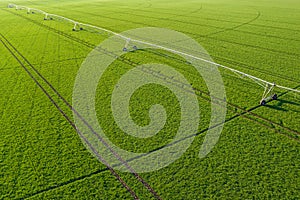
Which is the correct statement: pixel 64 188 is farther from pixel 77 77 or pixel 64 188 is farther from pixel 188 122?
pixel 77 77

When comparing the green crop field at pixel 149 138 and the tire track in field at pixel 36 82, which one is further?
the tire track in field at pixel 36 82

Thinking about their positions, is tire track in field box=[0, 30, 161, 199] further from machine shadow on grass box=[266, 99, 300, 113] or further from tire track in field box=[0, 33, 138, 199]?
machine shadow on grass box=[266, 99, 300, 113]

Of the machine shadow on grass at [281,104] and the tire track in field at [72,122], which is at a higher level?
the machine shadow on grass at [281,104]

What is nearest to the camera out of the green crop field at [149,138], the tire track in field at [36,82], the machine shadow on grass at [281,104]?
the green crop field at [149,138]

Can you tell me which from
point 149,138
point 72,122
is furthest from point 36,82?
point 149,138

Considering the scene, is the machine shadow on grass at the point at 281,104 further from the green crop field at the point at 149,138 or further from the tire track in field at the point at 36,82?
the tire track in field at the point at 36,82

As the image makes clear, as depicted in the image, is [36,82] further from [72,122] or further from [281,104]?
[281,104]

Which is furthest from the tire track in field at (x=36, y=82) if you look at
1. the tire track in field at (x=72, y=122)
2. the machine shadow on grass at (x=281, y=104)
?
the machine shadow on grass at (x=281, y=104)

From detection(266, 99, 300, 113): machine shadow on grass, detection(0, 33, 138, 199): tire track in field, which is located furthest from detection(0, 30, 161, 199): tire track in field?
detection(266, 99, 300, 113): machine shadow on grass

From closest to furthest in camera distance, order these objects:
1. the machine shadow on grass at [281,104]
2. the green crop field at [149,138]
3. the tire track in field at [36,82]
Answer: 1. the green crop field at [149,138]
2. the tire track in field at [36,82]
3. the machine shadow on grass at [281,104]

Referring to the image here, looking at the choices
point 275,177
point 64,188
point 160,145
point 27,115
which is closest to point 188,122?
point 160,145

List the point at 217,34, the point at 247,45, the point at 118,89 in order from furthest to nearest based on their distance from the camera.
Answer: the point at 217,34, the point at 247,45, the point at 118,89
